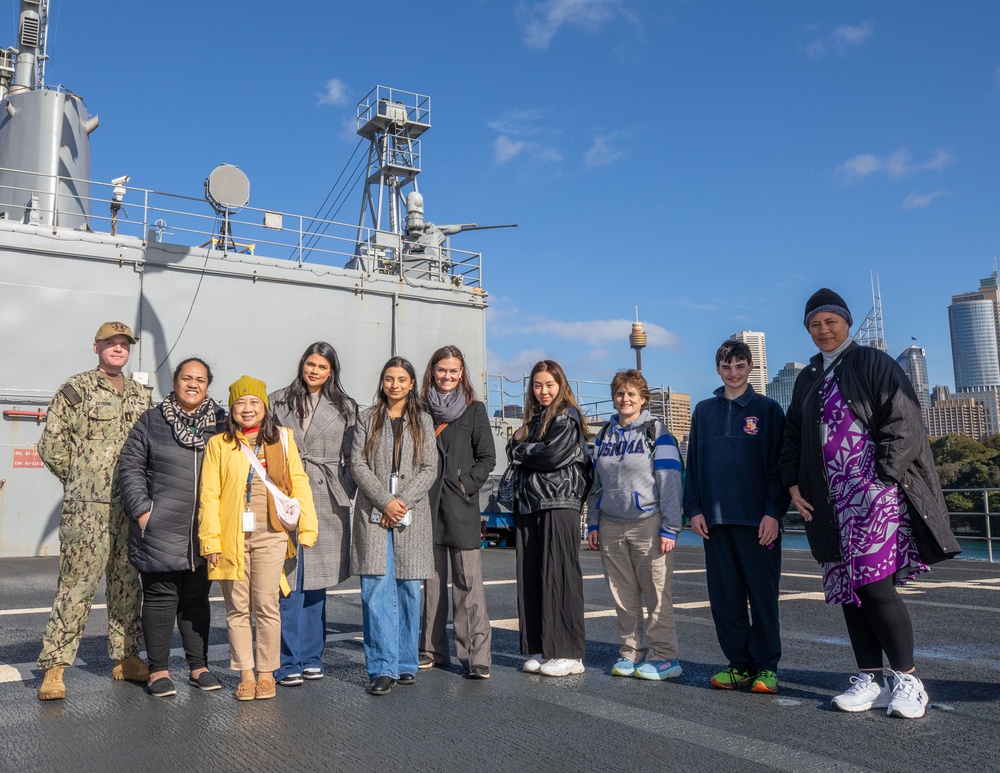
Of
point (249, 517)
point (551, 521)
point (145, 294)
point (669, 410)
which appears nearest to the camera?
point (249, 517)

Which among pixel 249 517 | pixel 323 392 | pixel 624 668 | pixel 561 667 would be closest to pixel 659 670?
pixel 624 668

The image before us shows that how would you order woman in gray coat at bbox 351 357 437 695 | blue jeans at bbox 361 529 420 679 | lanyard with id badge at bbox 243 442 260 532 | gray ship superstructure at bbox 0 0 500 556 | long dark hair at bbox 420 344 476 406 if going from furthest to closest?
gray ship superstructure at bbox 0 0 500 556 < long dark hair at bbox 420 344 476 406 < woman in gray coat at bbox 351 357 437 695 < blue jeans at bbox 361 529 420 679 < lanyard with id badge at bbox 243 442 260 532

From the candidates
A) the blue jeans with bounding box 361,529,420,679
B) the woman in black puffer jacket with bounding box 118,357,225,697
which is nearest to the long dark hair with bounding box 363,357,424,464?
the blue jeans with bounding box 361,529,420,679

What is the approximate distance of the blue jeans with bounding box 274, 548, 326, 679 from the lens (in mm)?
4590

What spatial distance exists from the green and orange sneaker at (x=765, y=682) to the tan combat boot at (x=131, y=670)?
331 cm

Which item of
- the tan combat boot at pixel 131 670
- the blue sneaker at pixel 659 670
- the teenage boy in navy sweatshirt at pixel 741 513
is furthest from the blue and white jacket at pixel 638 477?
the tan combat boot at pixel 131 670

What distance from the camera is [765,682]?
13.9 ft

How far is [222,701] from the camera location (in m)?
4.16

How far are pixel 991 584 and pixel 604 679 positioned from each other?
6.62 m

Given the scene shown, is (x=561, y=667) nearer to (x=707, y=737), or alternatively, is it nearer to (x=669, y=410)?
(x=707, y=737)

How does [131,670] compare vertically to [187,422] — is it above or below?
below

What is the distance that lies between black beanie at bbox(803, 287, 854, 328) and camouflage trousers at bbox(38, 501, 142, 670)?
395 centimetres

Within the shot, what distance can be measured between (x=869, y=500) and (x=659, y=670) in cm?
153

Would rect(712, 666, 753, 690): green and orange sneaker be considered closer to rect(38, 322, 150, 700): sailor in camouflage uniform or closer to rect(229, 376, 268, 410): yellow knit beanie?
rect(229, 376, 268, 410): yellow knit beanie
